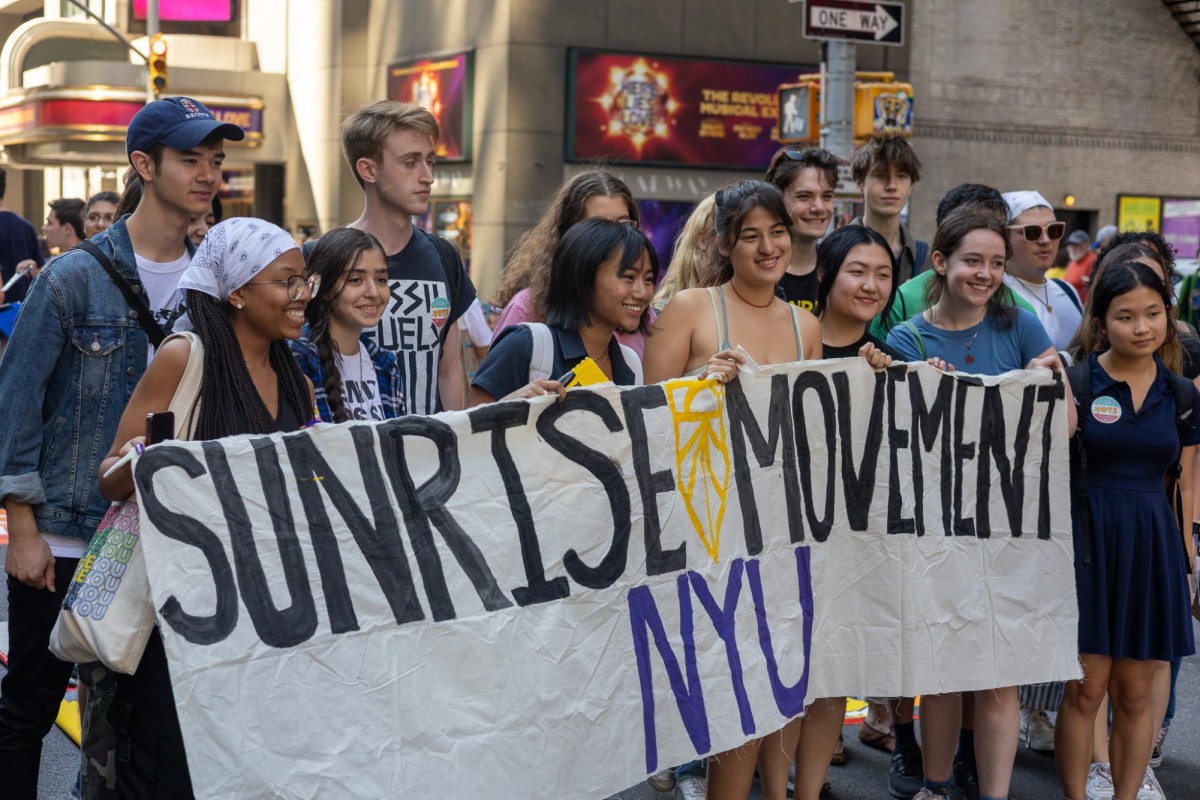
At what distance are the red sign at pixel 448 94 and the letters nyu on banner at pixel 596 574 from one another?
17.7 metres

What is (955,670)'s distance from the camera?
4738 millimetres

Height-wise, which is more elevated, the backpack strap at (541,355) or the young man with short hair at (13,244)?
the young man with short hair at (13,244)

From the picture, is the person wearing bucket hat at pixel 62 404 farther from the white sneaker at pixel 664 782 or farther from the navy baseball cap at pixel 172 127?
the white sneaker at pixel 664 782

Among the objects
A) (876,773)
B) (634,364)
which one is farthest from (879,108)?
(634,364)

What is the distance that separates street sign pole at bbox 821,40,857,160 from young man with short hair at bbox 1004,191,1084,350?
240 inches

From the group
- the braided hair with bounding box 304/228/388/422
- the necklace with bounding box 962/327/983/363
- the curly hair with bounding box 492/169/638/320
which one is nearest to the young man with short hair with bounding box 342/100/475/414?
the curly hair with bounding box 492/169/638/320

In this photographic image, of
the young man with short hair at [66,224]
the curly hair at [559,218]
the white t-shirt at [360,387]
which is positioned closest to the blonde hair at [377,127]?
the curly hair at [559,218]

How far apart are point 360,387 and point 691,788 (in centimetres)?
187

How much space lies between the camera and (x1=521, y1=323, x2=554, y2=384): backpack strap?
4328 mm

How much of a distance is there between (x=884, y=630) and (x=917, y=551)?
28cm

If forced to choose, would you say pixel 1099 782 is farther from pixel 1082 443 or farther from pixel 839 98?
pixel 839 98

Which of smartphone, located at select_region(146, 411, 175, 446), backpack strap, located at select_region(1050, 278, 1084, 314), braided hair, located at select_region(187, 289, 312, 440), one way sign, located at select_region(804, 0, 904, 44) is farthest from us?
one way sign, located at select_region(804, 0, 904, 44)

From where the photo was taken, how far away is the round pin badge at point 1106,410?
4.82 m

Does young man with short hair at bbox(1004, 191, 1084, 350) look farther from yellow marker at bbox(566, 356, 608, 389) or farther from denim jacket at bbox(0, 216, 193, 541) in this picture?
denim jacket at bbox(0, 216, 193, 541)
